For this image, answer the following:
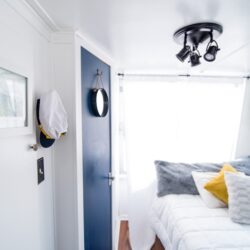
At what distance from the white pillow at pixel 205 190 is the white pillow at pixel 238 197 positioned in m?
0.16

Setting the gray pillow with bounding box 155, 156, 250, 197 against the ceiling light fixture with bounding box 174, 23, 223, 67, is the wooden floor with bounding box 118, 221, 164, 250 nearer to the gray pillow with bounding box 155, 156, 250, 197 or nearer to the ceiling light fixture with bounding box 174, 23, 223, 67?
the gray pillow with bounding box 155, 156, 250, 197

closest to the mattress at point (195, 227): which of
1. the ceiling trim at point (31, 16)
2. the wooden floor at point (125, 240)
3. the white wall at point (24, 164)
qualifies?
the wooden floor at point (125, 240)

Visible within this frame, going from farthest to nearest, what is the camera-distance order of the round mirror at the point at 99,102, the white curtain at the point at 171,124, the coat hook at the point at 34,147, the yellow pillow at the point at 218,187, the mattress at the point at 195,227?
the white curtain at the point at 171,124
the yellow pillow at the point at 218,187
the round mirror at the point at 99,102
the mattress at the point at 195,227
the coat hook at the point at 34,147

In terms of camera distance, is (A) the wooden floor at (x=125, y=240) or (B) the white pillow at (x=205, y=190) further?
(A) the wooden floor at (x=125, y=240)

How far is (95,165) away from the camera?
161 centimetres

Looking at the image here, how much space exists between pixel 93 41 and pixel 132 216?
2.09m

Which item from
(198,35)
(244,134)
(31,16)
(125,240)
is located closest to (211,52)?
(198,35)

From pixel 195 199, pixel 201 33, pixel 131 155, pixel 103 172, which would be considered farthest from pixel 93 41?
pixel 195 199

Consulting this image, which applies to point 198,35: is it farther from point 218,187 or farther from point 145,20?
point 218,187

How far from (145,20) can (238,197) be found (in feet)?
5.18

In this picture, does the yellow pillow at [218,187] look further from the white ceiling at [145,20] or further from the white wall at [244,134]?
the white ceiling at [145,20]

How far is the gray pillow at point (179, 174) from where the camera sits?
201cm

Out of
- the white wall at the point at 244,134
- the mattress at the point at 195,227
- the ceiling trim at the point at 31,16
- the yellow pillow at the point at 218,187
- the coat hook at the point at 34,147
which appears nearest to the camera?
the ceiling trim at the point at 31,16

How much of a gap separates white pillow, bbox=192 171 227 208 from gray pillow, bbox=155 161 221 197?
0.31 ft
